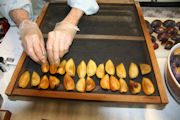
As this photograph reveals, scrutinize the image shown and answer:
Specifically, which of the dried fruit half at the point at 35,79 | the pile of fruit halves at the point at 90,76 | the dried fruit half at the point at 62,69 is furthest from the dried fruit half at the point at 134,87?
the dried fruit half at the point at 35,79

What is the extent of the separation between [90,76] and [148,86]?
27cm

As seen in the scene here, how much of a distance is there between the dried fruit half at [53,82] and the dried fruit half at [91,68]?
153mm

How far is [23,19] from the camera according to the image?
33.5 inches

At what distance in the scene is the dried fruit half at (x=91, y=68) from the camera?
657 millimetres

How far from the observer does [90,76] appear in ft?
2.16

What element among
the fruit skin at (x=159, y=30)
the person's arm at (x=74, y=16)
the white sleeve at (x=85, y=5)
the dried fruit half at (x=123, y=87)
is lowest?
the dried fruit half at (x=123, y=87)

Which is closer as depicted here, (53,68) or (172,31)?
(53,68)

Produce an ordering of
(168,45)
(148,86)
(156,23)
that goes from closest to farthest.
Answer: (148,86) < (168,45) < (156,23)

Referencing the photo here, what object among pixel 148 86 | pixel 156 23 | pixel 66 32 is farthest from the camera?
pixel 156 23

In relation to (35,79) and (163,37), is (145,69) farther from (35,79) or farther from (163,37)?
(35,79)

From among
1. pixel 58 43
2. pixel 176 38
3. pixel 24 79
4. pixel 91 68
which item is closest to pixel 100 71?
pixel 91 68

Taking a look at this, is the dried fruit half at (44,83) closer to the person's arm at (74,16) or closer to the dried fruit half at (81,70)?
the dried fruit half at (81,70)

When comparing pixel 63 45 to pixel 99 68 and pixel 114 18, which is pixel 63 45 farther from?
pixel 114 18

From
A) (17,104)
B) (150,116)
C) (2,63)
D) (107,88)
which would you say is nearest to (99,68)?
(107,88)
